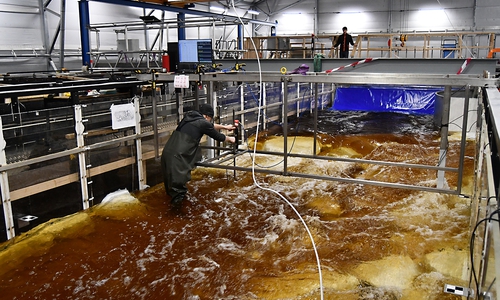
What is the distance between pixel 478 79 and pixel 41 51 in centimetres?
1303

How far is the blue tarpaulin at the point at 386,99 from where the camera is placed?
49.1 feet

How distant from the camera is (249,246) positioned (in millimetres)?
5039

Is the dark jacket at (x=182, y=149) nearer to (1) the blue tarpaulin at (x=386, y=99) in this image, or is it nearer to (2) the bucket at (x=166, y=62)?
(2) the bucket at (x=166, y=62)

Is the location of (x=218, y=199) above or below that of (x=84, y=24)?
below

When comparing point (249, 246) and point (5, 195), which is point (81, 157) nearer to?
point (5, 195)

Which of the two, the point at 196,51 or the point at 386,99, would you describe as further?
the point at 386,99

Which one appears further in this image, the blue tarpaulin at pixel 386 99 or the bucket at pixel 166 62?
the blue tarpaulin at pixel 386 99

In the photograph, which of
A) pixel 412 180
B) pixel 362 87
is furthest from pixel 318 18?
pixel 412 180

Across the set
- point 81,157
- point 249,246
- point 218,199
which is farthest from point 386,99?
point 81,157

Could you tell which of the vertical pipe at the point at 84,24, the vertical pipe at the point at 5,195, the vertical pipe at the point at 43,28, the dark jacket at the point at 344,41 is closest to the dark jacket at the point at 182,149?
the vertical pipe at the point at 5,195

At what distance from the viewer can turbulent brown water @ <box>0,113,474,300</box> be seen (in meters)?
4.14

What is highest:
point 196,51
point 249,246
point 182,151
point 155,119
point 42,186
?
point 196,51

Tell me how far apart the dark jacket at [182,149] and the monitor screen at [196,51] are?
3.93 ft

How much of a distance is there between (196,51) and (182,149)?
5.72ft
